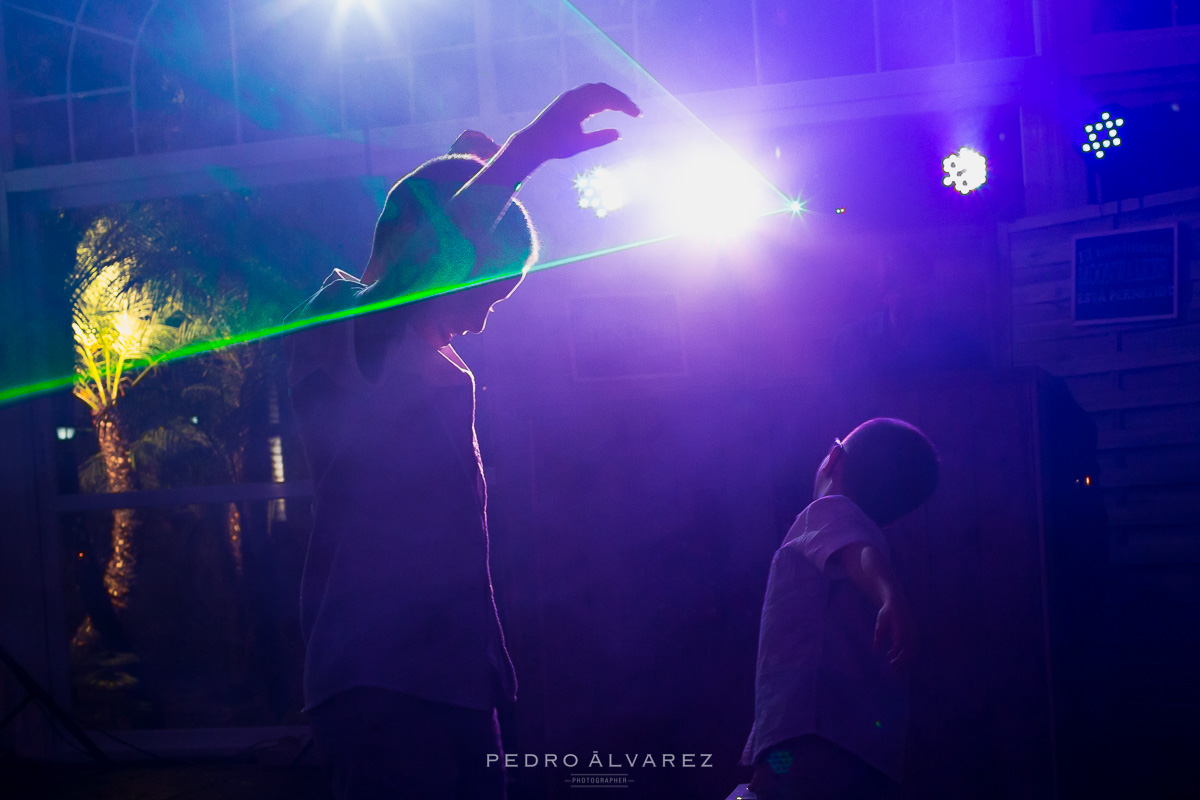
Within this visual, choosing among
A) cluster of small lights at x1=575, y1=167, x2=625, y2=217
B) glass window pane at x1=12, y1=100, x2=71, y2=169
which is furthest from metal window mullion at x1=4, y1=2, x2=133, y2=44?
cluster of small lights at x1=575, y1=167, x2=625, y2=217

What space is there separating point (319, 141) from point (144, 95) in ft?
4.22

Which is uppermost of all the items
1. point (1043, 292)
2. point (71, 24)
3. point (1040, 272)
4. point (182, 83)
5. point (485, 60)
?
point (71, 24)

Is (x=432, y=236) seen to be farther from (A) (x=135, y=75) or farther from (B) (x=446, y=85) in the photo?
(A) (x=135, y=75)

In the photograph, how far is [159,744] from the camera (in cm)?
488

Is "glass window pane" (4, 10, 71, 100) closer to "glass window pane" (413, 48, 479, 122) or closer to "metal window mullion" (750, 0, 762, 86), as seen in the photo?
"glass window pane" (413, 48, 479, 122)

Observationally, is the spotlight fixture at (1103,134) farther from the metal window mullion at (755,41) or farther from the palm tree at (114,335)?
the palm tree at (114,335)

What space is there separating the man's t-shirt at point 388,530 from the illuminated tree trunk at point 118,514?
173 inches

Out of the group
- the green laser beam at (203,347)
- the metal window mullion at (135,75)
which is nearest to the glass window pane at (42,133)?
the metal window mullion at (135,75)

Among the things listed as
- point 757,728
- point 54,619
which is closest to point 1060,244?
point 757,728

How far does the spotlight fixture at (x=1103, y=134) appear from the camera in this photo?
4.30 meters

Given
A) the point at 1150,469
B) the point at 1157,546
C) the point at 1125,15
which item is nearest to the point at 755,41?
the point at 1125,15

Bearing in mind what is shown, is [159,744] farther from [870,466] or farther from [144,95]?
[870,466]

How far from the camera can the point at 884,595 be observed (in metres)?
2.00

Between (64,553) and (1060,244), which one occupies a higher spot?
(1060,244)
